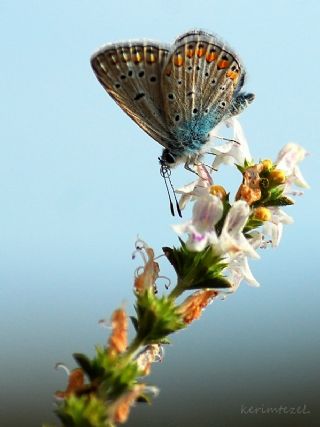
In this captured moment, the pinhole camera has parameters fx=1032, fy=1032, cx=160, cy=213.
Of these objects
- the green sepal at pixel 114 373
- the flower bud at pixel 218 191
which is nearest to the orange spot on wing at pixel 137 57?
the flower bud at pixel 218 191

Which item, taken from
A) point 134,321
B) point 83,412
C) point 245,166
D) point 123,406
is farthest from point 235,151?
point 83,412

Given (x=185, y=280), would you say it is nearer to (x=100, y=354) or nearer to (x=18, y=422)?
(x=100, y=354)

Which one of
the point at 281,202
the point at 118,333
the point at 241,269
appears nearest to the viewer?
the point at 118,333

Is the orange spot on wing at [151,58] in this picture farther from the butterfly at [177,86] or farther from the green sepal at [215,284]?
the green sepal at [215,284]

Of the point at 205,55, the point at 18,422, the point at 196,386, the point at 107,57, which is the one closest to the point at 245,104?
the point at 205,55

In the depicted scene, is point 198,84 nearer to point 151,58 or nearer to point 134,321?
point 151,58

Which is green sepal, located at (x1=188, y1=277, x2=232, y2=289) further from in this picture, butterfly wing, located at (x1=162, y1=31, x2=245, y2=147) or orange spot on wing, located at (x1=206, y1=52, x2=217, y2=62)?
orange spot on wing, located at (x1=206, y1=52, x2=217, y2=62)

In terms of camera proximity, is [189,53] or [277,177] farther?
[189,53]
